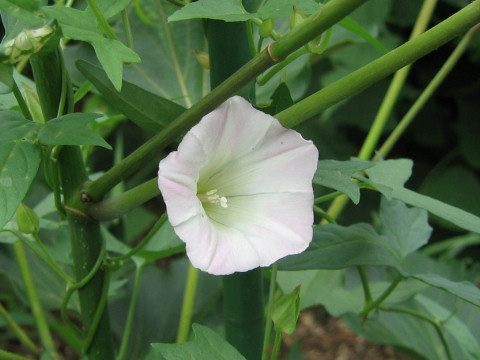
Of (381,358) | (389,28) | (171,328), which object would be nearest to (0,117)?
(171,328)

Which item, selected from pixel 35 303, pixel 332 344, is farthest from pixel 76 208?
pixel 332 344

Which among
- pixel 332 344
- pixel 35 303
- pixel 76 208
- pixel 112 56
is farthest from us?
pixel 332 344

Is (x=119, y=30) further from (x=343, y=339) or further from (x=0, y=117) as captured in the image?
(x=343, y=339)

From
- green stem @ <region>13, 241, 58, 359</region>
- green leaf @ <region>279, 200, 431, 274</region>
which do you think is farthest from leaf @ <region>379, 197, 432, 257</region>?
green stem @ <region>13, 241, 58, 359</region>

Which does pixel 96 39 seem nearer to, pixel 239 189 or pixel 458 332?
pixel 239 189

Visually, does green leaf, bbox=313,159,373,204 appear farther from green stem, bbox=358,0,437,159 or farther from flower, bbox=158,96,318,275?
green stem, bbox=358,0,437,159

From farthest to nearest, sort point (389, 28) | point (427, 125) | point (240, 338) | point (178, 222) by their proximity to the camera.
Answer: point (427, 125) < point (389, 28) < point (240, 338) < point (178, 222)
